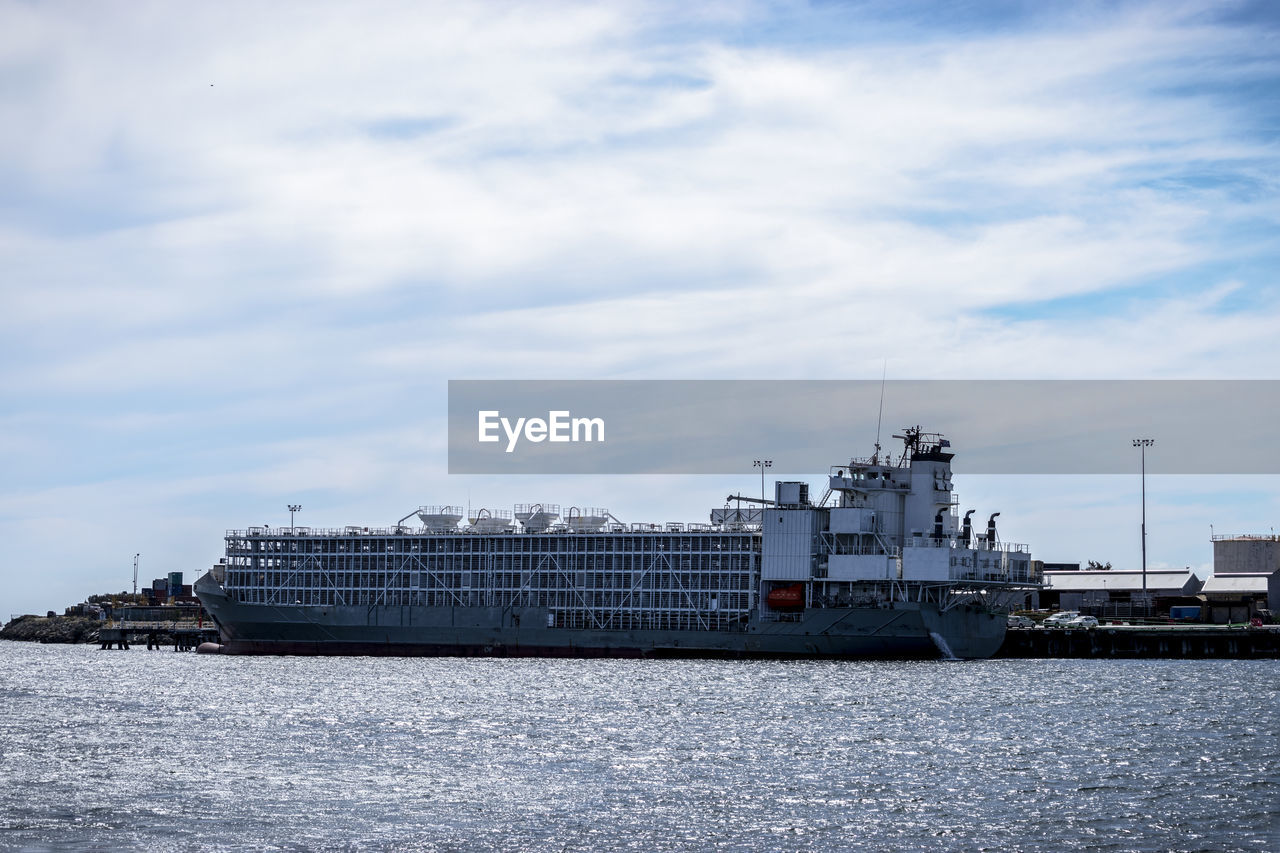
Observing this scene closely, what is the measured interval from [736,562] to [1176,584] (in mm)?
60359

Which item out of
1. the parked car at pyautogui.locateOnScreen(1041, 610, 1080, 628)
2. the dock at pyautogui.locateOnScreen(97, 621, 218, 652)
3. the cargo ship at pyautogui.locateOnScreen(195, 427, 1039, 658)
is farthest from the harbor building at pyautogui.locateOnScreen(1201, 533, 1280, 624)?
the dock at pyautogui.locateOnScreen(97, 621, 218, 652)

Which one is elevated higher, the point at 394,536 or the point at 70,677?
the point at 394,536

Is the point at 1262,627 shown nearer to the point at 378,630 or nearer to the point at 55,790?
the point at 378,630

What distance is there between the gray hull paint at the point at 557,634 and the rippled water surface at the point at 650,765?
53.9 feet

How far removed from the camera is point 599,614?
12125 cm

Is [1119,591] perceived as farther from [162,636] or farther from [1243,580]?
[162,636]

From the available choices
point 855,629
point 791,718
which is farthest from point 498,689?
point 855,629

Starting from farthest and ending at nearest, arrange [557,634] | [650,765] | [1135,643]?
[1135,643] < [557,634] < [650,765]

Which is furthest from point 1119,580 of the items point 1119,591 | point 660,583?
point 660,583

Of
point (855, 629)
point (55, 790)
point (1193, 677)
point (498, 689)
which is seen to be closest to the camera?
point (55, 790)

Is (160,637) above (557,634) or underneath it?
underneath

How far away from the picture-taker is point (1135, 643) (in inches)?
4838

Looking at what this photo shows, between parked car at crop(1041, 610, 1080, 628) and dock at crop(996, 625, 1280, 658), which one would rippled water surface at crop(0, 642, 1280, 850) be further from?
parked car at crop(1041, 610, 1080, 628)

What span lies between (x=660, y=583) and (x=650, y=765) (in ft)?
231
